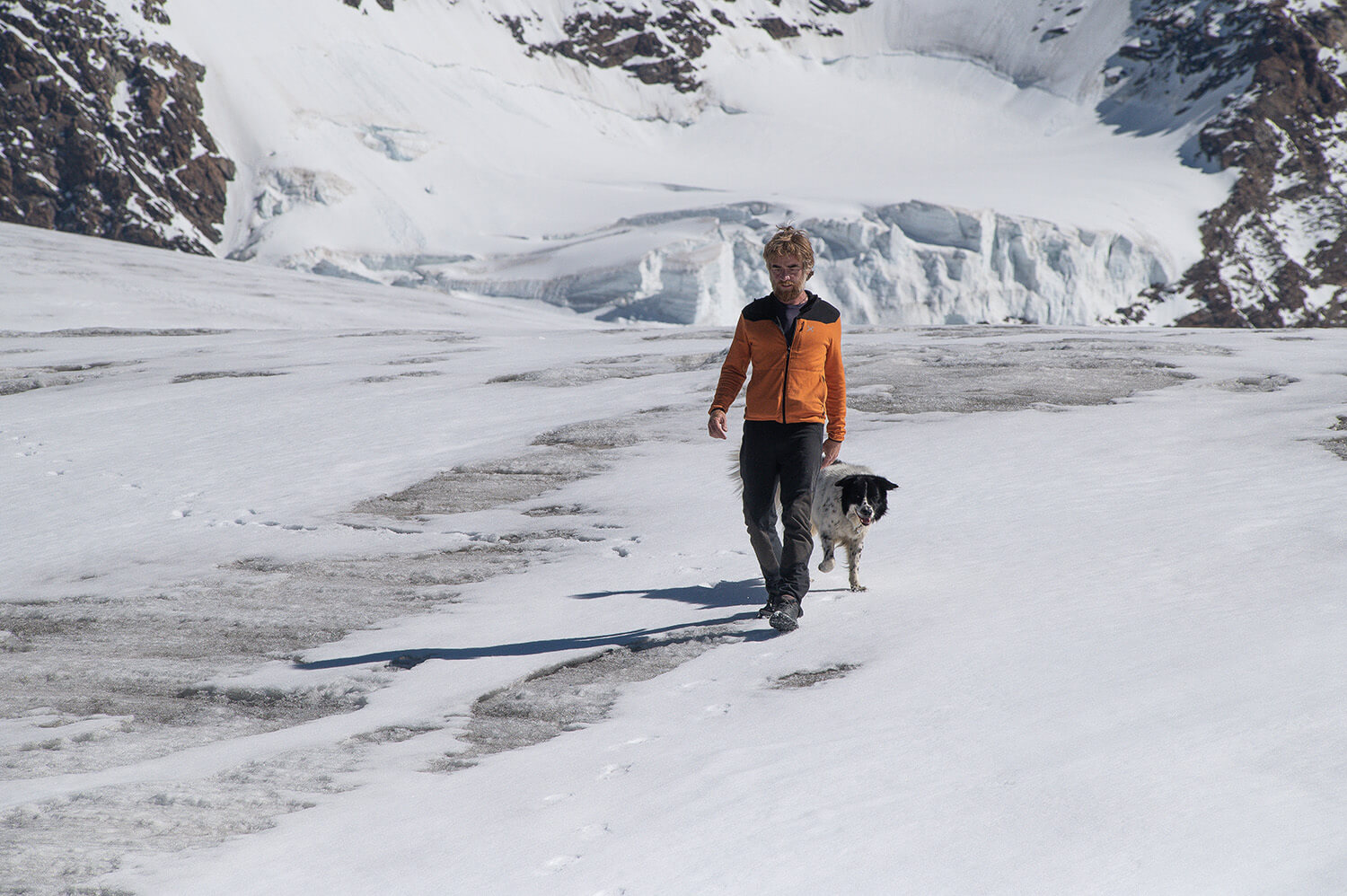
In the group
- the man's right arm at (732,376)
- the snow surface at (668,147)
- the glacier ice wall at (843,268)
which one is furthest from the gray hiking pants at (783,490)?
the snow surface at (668,147)

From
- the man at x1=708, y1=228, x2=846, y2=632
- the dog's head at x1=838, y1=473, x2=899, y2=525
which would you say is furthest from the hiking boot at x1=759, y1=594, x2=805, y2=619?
the dog's head at x1=838, y1=473, x2=899, y2=525

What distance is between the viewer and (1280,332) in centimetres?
1908

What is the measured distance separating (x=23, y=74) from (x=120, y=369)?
97.1 meters

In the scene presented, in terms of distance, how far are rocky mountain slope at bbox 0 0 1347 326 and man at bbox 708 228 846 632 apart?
2277 inches

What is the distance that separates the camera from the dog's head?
555 cm

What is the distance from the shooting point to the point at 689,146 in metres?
116

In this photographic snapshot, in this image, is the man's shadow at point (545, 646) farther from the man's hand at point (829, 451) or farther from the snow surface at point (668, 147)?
the snow surface at point (668, 147)

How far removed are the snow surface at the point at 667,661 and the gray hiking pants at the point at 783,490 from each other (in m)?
0.32

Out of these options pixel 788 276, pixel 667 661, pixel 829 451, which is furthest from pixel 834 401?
pixel 667 661

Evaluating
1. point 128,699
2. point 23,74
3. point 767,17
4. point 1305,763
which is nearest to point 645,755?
point 1305,763

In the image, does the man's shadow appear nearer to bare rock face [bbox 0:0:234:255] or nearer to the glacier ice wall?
the glacier ice wall

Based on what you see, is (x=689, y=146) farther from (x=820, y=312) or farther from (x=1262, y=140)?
(x=820, y=312)

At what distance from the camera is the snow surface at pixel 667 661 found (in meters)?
2.87

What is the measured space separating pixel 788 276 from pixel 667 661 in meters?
1.90
